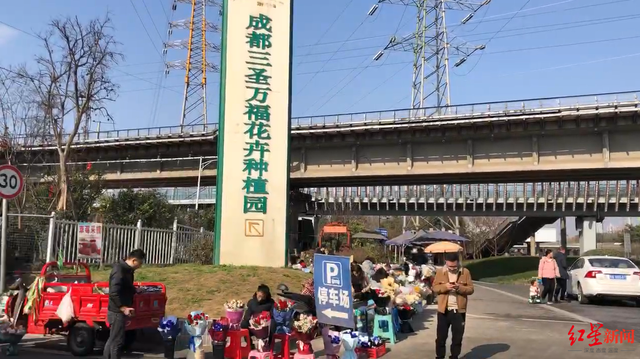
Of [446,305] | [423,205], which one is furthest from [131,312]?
[423,205]

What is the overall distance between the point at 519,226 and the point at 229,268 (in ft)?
141

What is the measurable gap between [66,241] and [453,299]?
38.3ft

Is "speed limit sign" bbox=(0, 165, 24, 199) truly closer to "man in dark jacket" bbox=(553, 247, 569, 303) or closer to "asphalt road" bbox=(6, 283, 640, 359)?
"asphalt road" bbox=(6, 283, 640, 359)

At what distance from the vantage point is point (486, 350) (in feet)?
26.9

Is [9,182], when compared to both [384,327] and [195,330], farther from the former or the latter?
[384,327]

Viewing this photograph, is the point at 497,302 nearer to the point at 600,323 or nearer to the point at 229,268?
the point at 600,323

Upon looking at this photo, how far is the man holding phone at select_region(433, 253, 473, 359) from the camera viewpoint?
7.11 metres

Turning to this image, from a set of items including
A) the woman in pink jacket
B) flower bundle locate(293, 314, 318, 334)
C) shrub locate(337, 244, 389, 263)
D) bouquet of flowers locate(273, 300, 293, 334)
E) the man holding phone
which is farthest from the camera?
shrub locate(337, 244, 389, 263)

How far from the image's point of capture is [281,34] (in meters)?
16.1

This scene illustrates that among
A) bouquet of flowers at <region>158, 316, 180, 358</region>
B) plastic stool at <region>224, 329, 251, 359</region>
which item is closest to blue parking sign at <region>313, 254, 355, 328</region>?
plastic stool at <region>224, 329, 251, 359</region>

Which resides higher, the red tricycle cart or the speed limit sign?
the speed limit sign

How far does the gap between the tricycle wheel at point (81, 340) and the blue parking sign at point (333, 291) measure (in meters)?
3.32

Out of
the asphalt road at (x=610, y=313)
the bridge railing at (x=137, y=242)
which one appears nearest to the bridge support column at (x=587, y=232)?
the asphalt road at (x=610, y=313)

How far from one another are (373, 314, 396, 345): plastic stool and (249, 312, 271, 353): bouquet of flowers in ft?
6.83
